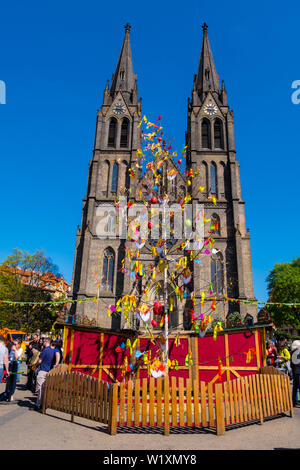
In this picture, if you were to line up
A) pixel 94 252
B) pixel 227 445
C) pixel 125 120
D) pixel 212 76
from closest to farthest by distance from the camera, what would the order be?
pixel 227 445 → pixel 94 252 → pixel 125 120 → pixel 212 76

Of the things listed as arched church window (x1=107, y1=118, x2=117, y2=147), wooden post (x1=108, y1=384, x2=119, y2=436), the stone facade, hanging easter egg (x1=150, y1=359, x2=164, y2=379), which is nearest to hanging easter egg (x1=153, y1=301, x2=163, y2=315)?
hanging easter egg (x1=150, y1=359, x2=164, y2=379)

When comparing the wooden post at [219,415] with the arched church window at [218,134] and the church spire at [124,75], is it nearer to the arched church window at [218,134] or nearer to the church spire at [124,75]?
the arched church window at [218,134]

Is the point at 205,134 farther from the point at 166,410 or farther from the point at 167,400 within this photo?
the point at 166,410

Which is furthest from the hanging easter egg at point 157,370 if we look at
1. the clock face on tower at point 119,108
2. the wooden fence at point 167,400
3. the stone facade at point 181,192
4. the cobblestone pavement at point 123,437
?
the clock face on tower at point 119,108

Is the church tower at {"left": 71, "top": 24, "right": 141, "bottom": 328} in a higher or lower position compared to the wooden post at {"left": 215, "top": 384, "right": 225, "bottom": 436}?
higher

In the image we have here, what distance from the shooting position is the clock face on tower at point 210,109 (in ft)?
105

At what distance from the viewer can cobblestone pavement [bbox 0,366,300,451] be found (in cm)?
445

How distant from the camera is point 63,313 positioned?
963 centimetres

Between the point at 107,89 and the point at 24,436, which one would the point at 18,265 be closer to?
the point at 107,89

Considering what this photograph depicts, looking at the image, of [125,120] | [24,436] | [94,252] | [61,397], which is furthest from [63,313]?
[125,120]

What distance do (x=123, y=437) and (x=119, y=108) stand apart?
109 ft

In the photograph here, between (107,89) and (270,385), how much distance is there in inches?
1398

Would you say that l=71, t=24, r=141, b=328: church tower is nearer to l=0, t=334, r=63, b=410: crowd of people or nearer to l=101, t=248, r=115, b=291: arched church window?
l=101, t=248, r=115, b=291: arched church window

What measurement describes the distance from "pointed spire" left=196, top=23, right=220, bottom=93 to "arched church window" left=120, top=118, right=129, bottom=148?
9.97 metres
